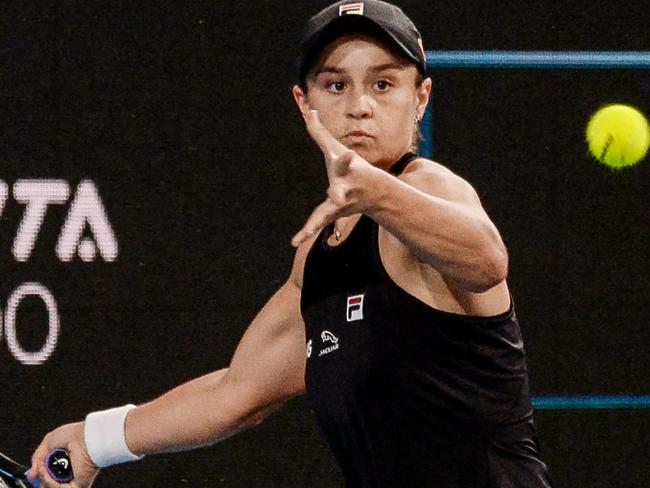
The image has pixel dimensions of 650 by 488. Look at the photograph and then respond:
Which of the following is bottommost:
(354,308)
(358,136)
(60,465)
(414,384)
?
(60,465)

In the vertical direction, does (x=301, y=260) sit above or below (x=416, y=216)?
below

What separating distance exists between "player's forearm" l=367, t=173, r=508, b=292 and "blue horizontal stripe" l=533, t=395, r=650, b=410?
1.88 meters

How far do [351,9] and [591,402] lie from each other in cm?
187

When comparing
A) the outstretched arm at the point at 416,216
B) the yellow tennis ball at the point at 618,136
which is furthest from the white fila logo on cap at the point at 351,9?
the yellow tennis ball at the point at 618,136

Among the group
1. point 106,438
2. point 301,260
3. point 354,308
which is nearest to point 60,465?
point 106,438

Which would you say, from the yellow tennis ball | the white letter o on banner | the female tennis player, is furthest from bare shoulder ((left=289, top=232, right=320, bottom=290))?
the yellow tennis ball

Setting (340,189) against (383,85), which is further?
(383,85)

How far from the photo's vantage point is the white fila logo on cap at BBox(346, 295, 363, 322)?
2.69 meters

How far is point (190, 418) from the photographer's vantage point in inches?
129

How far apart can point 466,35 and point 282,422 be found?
1.11 metres

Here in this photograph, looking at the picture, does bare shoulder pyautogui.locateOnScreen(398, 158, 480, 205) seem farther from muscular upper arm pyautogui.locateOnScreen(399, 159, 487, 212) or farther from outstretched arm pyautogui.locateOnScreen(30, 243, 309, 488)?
outstretched arm pyautogui.locateOnScreen(30, 243, 309, 488)

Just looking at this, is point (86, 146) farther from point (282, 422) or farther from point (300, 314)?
point (300, 314)

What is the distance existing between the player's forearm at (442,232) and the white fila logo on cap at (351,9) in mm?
448

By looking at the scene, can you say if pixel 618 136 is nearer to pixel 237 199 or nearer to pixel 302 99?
pixel 237 199
